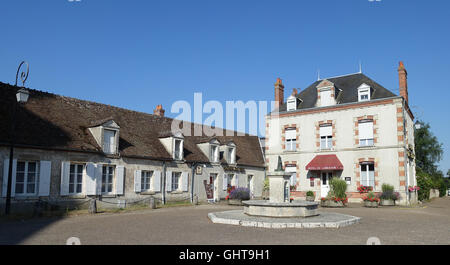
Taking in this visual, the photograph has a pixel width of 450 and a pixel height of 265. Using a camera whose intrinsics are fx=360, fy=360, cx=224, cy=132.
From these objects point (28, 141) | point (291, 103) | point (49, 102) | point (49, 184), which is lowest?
point (49, 184)

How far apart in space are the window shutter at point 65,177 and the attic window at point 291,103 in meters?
15.9

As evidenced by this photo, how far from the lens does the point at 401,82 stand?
2311 centimetres

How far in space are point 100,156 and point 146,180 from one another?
A: 10.7ft

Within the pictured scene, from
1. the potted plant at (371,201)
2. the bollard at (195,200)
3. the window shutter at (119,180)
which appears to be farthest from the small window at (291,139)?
the window shutter at (119,180)

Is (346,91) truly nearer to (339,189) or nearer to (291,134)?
(291,134)

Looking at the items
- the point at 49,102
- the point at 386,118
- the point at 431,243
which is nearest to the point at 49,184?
the point at 49,102

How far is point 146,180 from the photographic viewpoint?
18969 mm

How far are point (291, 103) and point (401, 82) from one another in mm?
7220

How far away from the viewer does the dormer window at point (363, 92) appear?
22922mm

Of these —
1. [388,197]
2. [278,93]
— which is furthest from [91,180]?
[278,93]

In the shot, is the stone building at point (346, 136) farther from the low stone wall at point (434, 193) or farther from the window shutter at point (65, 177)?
the window shutter at point (65, 177)
